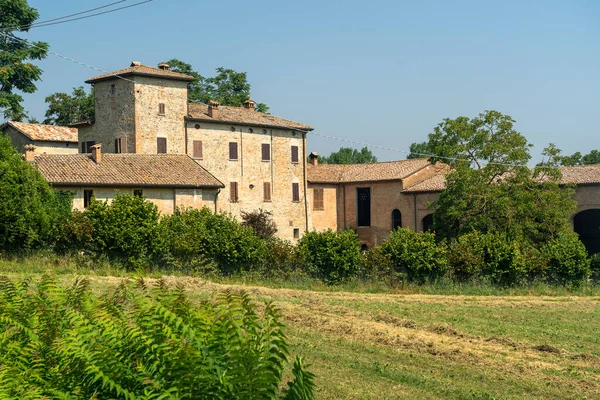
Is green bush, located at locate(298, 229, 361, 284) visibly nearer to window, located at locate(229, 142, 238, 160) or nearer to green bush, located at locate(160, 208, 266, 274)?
green bush, located at locate(160, 208, 266, 274)

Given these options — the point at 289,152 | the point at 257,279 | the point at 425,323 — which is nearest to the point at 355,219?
the point at 289,152

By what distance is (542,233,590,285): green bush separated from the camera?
33.5 m

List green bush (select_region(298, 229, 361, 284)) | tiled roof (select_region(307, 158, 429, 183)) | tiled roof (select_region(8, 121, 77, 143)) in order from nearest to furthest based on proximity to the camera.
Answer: green bush (select_region(298, 229, 361, 284)) < tiled roof (select_region(8, 121, 77, 143)) < tiled roof (select_region(307, 158, 429, 183))

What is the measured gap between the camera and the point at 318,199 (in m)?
58.9

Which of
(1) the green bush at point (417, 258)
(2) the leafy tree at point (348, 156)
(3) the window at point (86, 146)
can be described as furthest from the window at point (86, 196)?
(2) the leafy tree at point (348, 156)

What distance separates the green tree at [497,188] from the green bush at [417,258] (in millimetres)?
8752

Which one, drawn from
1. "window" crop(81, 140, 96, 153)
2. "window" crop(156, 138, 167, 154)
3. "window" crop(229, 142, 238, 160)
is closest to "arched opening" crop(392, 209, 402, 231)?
"window" crop(229, 142, 238, 160)

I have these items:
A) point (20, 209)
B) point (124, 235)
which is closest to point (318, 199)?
point (124, 235)

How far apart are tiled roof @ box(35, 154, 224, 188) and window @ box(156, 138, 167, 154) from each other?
67.6 inches

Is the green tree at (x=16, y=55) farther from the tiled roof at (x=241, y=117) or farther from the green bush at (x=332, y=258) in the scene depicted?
the green bush at (x=332, y=258)

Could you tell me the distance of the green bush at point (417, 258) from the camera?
31.8m

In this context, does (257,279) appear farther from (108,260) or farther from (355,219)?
(355,219)

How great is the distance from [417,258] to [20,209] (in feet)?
54.7

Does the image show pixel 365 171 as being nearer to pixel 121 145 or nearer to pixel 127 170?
pixel 121 145
